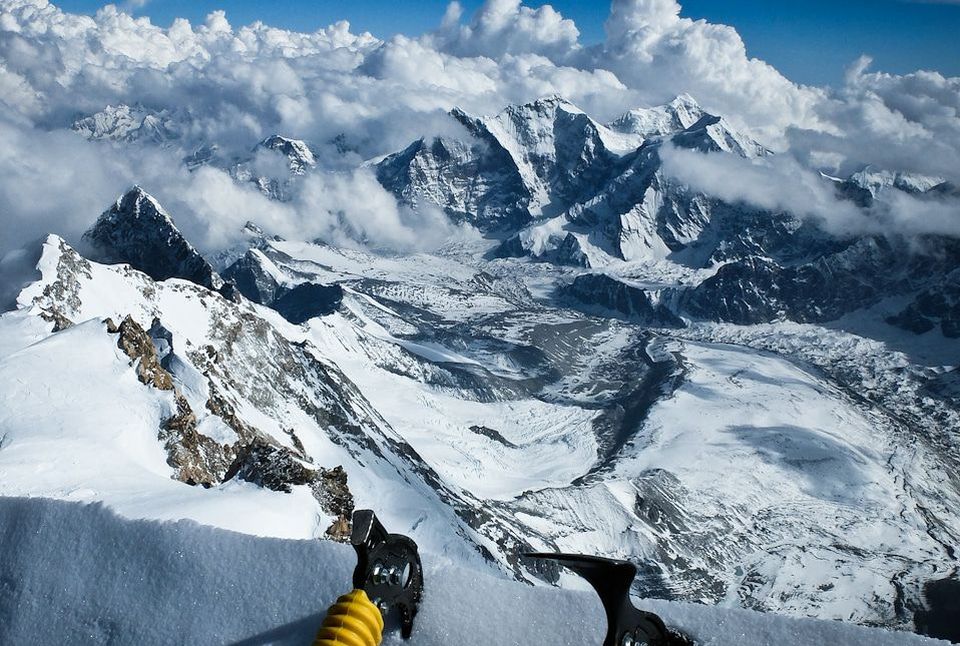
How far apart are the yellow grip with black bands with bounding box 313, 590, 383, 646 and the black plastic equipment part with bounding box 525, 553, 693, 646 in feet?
5.07

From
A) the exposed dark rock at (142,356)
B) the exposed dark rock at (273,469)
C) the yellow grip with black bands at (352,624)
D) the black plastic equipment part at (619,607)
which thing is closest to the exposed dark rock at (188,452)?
the exposed dark rock at (142,356)

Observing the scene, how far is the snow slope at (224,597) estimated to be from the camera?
6.60m

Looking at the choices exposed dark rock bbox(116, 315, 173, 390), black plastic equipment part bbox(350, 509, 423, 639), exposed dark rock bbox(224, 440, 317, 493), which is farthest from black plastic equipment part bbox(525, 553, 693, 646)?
exposed dark rock bbox(116, 315, 173, 390)

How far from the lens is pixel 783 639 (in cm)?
626

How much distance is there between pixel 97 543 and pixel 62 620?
854 mm

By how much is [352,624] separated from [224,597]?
2060mm

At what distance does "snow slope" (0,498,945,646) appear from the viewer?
6602 millimetres

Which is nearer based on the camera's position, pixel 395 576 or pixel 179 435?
pixel 395 576

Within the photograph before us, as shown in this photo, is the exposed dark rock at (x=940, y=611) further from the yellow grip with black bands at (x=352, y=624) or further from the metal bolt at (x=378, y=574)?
the yellow grip with black bands at (x=352, y=624)

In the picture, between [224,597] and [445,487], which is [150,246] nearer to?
[445,487]

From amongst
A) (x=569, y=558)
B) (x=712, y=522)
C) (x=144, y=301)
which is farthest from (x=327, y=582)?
Answer: (x=712, y=522)

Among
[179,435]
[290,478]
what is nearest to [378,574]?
[290,478]

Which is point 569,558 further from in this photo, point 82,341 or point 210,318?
point 210,318

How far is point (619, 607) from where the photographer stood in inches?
246
